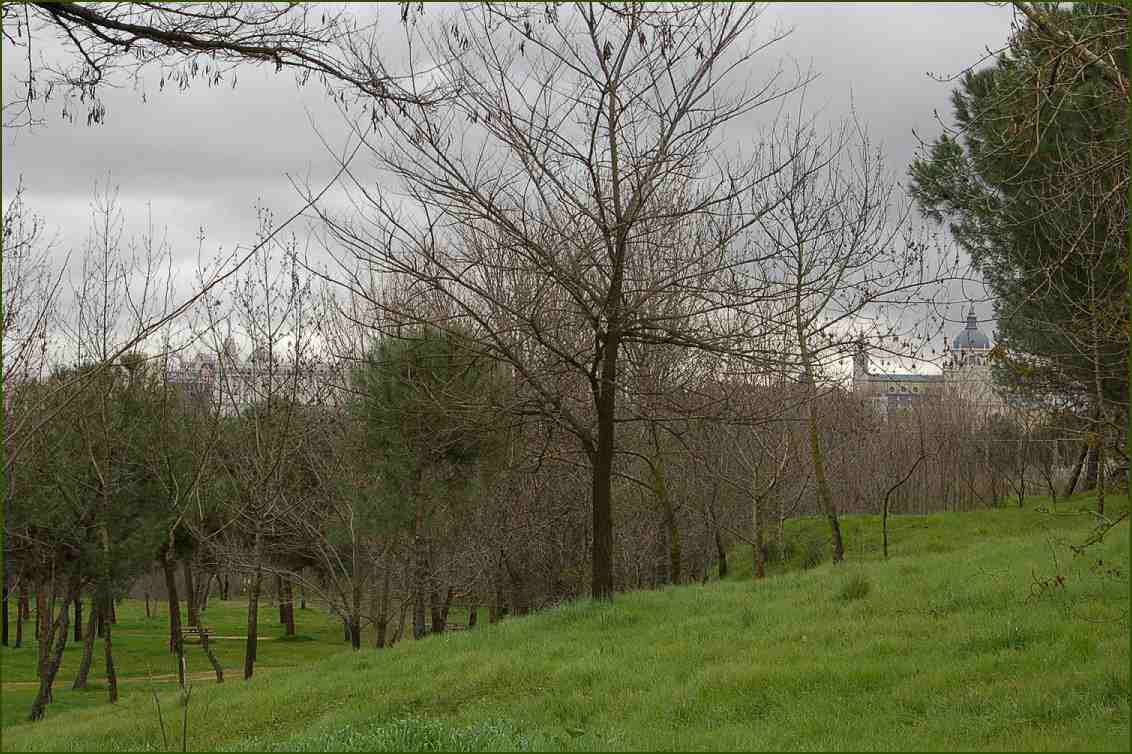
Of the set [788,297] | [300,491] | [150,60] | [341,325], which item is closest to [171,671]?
[300,491]

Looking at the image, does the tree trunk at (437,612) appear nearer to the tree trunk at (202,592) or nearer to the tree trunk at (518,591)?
the tree trunk at (518,591)

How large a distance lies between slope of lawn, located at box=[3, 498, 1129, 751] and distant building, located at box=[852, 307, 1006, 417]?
2282 millimetres

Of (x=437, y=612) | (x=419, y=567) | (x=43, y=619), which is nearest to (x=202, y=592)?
(x=43, y=619)

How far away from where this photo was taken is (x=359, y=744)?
6125mm

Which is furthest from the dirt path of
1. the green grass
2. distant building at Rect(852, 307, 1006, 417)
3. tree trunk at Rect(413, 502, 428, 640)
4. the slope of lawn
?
distant building at Rect(852, 307, 1006, 417)

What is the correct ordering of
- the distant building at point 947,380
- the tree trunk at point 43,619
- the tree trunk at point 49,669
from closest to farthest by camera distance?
1. the distant building at point 947,380
2. the tree trunk at point 49,669
3. the tree trunk at point 43,619

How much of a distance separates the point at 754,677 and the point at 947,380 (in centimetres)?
1794

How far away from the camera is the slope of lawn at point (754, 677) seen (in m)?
6.00

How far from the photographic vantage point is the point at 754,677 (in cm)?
739

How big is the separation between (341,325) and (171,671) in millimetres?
12002

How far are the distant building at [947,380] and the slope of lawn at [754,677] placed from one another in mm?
2282

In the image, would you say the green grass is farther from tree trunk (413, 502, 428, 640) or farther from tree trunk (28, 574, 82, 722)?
tree trunk (413, 502, 428, 640)

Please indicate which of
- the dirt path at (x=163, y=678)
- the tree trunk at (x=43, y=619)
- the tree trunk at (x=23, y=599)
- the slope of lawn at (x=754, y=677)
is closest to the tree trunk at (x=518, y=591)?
the dirt path at (x=163, y=678)

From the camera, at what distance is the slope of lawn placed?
236 inches
